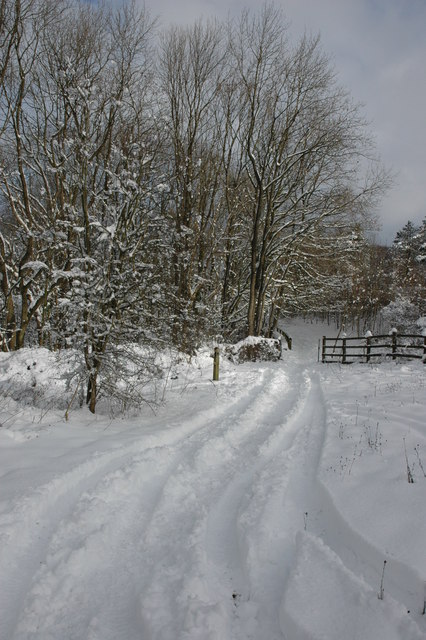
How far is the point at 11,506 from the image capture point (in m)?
3.03

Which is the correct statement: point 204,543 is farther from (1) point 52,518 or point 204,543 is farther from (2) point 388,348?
(2) point 388,348

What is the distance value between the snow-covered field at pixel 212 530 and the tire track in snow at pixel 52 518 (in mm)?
13

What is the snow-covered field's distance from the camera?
2.08 metres

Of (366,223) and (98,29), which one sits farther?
(366,223)

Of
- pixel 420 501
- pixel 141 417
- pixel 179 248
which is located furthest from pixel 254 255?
pixel 420 501

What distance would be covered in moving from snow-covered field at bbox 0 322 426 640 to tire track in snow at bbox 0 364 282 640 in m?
0.01

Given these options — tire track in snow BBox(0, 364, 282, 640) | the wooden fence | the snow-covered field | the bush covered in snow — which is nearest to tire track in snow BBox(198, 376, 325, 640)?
the snow-covered field

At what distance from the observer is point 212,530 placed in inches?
119

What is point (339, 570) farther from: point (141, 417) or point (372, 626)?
point (141, 417)

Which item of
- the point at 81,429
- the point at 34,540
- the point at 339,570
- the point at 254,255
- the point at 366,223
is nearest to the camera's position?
the point at 339,570

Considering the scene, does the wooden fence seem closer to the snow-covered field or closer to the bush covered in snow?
the bush covered in snow

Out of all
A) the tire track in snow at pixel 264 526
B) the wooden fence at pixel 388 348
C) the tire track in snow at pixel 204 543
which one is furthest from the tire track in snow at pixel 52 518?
the wooden fence at pixel 388 348

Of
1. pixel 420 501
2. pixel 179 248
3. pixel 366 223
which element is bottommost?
pixel 420 501

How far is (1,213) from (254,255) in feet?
36.4
